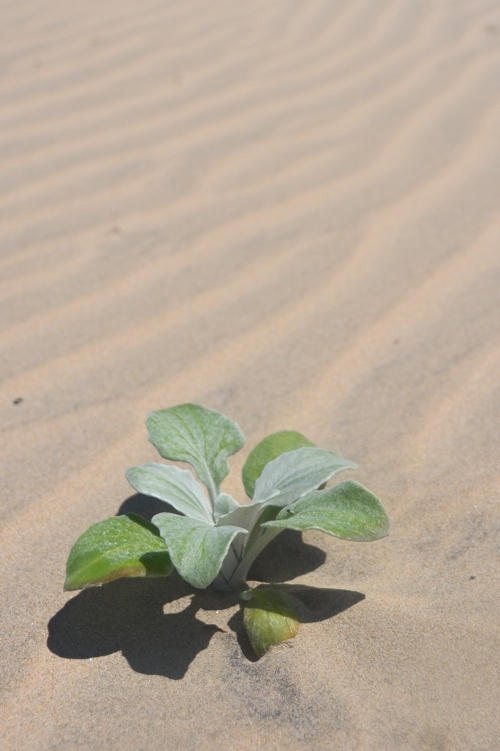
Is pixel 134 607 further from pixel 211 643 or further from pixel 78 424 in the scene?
pixel 78 424

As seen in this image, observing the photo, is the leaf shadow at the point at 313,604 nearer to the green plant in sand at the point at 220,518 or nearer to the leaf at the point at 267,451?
the green plant in sand at the point at 220,518

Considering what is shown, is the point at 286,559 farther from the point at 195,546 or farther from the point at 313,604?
the point at 195,546

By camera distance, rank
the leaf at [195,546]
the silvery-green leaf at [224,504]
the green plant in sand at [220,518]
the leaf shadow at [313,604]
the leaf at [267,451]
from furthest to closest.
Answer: the leaf at [267,451] → the silvery-green leaf at [224,504] → the leaf shadow at [313,604] → the green plant in sand at [220,518] → the leaf at [195,546]

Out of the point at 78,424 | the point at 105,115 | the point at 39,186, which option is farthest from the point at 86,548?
the point at 105,115

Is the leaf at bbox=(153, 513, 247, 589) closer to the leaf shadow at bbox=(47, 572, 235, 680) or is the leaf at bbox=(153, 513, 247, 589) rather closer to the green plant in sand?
the green plant in sand

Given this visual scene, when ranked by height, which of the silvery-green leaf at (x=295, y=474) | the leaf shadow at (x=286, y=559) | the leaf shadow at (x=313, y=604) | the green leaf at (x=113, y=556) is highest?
the silvery-green leaf at (x=295, y=474)

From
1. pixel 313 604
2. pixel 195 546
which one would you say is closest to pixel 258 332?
pixel 313 604

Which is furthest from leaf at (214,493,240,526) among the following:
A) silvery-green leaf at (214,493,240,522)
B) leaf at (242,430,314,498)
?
leaf at (242,430,314,498)

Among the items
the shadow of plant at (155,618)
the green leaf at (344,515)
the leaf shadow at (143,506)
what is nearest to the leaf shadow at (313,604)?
the shadow of plant at (155,618)

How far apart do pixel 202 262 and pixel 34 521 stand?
1296mm

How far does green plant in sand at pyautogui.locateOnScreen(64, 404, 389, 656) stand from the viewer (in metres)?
1.37

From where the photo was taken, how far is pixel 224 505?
1.60 meters

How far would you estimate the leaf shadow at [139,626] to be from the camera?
1.43 m

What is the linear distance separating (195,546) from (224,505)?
0.27 metres
